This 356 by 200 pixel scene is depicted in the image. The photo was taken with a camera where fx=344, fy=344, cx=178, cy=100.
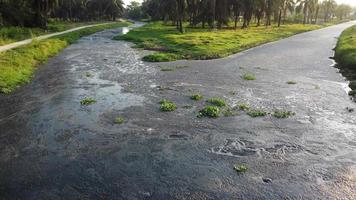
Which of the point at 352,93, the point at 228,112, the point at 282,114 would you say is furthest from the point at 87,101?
the point at 352,93

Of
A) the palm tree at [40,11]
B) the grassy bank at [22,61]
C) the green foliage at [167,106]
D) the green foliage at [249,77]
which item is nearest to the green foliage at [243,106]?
the green foliage at [167,106]

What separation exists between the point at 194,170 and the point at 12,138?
8524mm

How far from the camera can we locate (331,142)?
1541cm

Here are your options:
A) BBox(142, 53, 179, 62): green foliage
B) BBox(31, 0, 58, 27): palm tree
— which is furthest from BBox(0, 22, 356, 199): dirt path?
BBox(31, 0, 58, 27): palm tree

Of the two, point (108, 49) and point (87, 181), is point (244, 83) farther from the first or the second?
point (108, 49)

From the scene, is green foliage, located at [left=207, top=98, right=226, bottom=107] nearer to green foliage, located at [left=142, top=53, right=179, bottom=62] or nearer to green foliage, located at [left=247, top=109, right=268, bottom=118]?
green foliage, located at [left=247, top=109, right=268, bottom=118]

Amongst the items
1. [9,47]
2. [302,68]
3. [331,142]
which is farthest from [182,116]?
[9,47]

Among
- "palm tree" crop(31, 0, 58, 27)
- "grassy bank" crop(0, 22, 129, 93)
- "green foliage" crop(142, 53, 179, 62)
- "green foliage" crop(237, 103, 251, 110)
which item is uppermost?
"palm tree" crop(31, 0, 58, 27)

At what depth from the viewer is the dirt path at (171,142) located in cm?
1166

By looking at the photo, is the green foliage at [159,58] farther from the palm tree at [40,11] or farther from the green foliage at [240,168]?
the palm tree at [40,11]

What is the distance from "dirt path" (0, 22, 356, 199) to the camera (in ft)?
38.2

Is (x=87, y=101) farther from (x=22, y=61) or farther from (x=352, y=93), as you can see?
(x=352, y=93)

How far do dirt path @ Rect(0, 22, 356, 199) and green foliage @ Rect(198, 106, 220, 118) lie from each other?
502mm

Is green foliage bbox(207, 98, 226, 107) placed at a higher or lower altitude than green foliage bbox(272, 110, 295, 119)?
higher
